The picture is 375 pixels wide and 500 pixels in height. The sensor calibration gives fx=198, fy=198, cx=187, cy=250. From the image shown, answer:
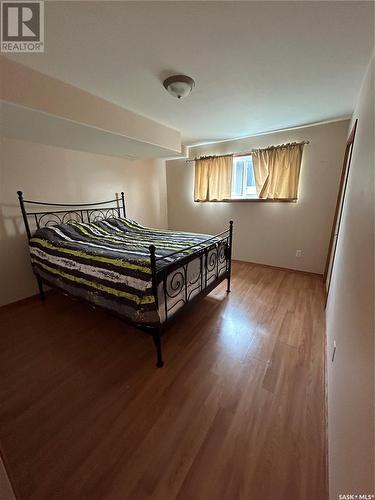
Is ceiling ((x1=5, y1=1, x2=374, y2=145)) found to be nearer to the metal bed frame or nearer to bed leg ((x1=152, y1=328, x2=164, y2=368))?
the metal bed frame

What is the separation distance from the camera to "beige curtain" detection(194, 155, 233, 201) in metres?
3.97

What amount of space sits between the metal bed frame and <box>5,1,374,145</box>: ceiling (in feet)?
4.71

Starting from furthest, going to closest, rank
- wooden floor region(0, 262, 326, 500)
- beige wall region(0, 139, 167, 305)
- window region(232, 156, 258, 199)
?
window region(232, 156, 258, 199), beige wall region(0, 139, 167, 305), wooden floor region(0, 262, 326, 500)

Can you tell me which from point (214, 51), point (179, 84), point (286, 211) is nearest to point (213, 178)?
point (286, 211)

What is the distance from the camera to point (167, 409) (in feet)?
4.45

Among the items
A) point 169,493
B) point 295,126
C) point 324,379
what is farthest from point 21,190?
point 295,126

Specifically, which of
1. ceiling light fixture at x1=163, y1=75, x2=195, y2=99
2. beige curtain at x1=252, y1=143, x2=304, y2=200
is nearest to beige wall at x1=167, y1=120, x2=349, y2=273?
beige curtain at x1=252, y1=143, x2=304, y2=200

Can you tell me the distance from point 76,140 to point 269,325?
3.29 meters

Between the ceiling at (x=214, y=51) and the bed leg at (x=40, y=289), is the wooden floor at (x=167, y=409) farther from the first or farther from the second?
the ceiling at (x=214, y=51)

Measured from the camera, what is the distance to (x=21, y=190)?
2.61 m

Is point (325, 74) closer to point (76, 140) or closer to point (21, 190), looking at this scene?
point (76, 140)

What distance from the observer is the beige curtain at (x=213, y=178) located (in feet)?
13.0

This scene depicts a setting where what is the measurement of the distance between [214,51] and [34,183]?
105 inches

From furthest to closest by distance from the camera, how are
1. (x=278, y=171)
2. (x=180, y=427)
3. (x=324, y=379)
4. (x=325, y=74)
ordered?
(x=278, y=171) < (x=325, y=74) < (x=324, y=379) < (x=180, y=427)
